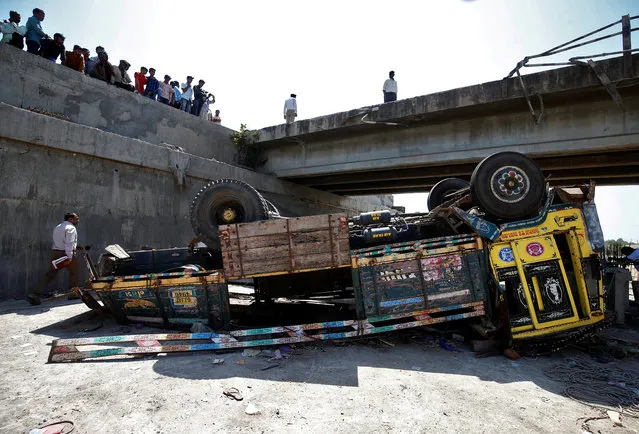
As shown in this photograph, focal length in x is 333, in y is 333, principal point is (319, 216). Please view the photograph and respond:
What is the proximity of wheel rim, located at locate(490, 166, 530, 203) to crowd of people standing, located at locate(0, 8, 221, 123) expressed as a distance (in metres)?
9.82

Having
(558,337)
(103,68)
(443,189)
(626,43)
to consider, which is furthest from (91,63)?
(626,43)

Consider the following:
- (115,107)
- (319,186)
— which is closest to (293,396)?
(115,107)

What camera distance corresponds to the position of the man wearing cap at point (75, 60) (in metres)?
8.45

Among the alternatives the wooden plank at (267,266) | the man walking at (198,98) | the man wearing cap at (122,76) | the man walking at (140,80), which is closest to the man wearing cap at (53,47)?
the man wearing cap at (122,76)

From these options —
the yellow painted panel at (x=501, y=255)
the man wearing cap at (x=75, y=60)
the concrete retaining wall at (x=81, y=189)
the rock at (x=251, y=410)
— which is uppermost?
the man wearing cap at (x=75, y=60)

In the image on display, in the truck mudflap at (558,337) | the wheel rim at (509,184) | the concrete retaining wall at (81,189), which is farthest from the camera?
the concrete retaining wall at (81,189)

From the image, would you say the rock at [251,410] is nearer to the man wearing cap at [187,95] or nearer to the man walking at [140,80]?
the man walking at [140,80]

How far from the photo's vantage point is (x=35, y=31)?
7793 mm

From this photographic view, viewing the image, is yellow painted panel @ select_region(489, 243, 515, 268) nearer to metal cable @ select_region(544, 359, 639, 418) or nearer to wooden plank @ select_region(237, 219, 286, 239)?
metal cable @ select_region(544, 359, 639, 418)

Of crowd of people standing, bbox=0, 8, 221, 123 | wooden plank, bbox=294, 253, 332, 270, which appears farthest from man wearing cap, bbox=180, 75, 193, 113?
wooden plank, bbox=294, 253, 332, 270

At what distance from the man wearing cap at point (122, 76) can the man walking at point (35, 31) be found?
170 centimetres

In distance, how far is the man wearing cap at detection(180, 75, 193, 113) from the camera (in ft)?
38.0

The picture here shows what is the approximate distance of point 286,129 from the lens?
12680 millimetres

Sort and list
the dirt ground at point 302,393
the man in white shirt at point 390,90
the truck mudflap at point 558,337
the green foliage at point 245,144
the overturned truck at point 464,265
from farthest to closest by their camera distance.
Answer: the green foliage at point 245,144 < the man in white shirt at point 390,90 < the overturned truck at point 464,265 < the truck mudflap at point 558,337 < the dirt ground at point 302,393
